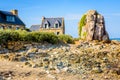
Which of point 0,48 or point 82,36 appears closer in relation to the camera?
point 0,48

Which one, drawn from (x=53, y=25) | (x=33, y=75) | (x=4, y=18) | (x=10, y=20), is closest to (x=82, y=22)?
(x=33, y=75)

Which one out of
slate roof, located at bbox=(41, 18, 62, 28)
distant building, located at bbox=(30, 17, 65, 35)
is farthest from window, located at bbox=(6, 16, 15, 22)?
slate roof, located at bbox=(41, 18, 62, 28)

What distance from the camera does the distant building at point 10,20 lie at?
51.5 m

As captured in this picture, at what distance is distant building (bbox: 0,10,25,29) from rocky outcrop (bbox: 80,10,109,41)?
26397 mm

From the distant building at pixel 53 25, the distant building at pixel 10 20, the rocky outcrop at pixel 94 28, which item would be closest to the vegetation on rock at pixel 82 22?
the rocky outcrop at pixel 94 28

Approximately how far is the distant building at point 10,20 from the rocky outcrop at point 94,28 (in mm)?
26397

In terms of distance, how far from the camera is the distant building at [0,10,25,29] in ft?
169

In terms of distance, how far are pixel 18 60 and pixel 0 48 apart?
301 cm

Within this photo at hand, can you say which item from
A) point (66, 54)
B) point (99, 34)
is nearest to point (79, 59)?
point (66, 54)

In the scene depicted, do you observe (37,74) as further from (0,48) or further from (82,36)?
(82,36)

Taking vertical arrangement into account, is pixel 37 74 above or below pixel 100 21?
below

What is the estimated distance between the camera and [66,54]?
1714cm

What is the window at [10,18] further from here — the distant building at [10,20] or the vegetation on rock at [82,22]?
the vegetation on rock at [82,22]

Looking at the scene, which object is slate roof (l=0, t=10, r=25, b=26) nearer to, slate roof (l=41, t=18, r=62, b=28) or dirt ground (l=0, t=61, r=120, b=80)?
slate roof (l=41, t=18, r=62, b=28)
